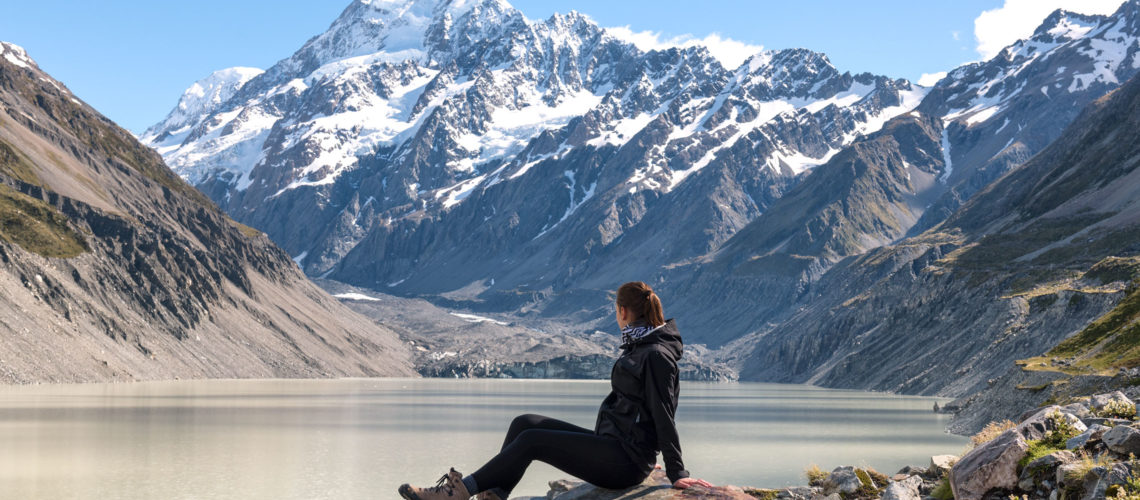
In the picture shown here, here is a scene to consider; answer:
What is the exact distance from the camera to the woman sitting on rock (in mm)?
14172

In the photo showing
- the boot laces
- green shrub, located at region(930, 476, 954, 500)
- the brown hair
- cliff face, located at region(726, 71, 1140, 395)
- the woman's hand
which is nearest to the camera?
the woman's hand

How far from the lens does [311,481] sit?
45125 millimetres

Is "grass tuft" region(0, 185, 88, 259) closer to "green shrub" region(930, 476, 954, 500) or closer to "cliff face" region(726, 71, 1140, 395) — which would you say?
"cliff face" region(726, 71, 1140, 395)

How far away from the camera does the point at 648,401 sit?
14297 mm

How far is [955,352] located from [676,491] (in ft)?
473

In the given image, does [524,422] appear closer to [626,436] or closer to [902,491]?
[626,436]

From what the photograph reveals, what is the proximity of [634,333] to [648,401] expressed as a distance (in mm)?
903

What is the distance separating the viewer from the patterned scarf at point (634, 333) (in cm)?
1438

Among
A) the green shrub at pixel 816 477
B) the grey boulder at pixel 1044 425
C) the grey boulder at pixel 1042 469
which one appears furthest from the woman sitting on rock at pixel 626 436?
the green shrub at pixel 816 477

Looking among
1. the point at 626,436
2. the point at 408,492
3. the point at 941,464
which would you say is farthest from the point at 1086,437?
the point at 408,492

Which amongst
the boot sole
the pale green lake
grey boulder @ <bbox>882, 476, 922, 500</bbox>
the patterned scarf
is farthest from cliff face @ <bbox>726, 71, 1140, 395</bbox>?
the boot sole

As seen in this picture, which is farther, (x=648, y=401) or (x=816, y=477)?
(x=816, y=477)

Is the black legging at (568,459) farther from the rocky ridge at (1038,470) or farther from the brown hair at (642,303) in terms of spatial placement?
the brown hair at (642,303)

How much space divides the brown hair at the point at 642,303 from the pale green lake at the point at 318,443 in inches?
1082
